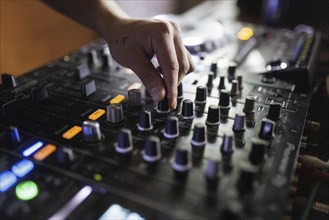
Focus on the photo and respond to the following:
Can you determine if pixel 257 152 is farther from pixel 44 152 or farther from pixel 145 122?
pixel 44 152

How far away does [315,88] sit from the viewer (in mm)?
1022

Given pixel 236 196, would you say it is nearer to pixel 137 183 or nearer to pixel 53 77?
pixel 137 183

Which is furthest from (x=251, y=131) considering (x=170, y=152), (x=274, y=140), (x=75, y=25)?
(x=75, y=25)

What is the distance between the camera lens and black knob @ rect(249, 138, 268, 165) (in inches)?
23.9

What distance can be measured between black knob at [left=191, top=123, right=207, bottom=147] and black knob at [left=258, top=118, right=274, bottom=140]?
11 cm

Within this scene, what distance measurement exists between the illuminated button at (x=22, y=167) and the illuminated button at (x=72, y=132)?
0.09 meters

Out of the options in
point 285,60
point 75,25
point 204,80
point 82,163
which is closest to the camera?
point 82,163

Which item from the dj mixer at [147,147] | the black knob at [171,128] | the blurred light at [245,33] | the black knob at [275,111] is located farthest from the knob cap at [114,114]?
the blurred light at [245,33]

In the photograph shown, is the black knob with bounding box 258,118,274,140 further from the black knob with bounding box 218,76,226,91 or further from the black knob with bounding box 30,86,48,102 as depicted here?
the black knob with bounding box 30,86,48,102

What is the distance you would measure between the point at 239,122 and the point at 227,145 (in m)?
0.09

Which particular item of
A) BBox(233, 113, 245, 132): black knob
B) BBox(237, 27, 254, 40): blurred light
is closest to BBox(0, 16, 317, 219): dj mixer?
BBox(233, 113, 245, 132): black knob

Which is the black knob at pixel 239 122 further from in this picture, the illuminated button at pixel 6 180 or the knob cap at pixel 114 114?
the illuminated button at pixel 6 180

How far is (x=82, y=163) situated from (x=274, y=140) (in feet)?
1.19

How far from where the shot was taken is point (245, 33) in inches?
53.6
